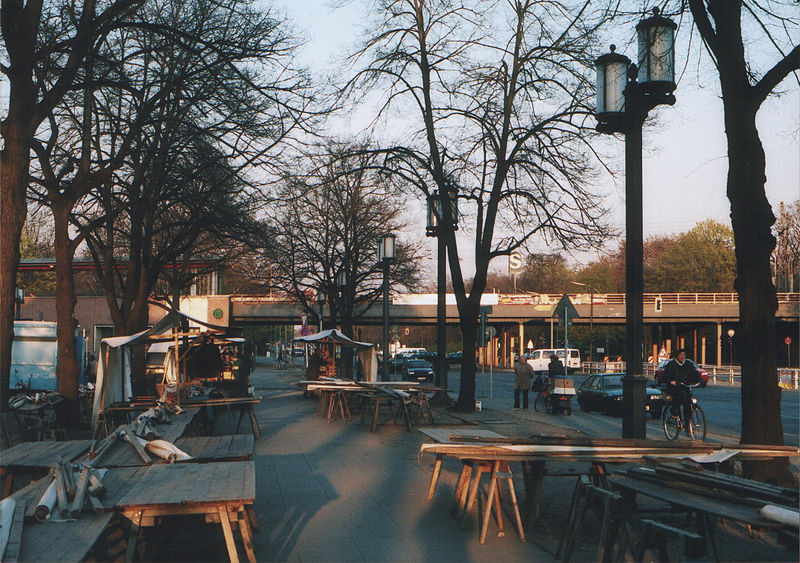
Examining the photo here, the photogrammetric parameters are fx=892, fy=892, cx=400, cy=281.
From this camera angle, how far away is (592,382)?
93.3 ft

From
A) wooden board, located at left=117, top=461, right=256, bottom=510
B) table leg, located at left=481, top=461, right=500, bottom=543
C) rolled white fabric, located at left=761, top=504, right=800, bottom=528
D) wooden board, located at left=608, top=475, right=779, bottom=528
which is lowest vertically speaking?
table leg, located at left=481, top=461, right=500, bottom=543

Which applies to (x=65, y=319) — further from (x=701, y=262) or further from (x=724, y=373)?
(x=701, y=262)

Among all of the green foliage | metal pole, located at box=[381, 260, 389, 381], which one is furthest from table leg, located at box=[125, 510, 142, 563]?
the green foliage

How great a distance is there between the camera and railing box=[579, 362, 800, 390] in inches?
1873

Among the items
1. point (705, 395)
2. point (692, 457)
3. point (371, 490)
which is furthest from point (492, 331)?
point (692, 457)

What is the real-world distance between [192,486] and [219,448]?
3.61 meters

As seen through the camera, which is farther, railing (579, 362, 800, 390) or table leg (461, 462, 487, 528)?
railing (579, 362, 800, 390)

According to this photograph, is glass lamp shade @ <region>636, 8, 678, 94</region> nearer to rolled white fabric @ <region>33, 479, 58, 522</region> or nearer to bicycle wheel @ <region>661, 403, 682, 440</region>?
rolled white fabric @ <region>33, 479, 58, 522</region>

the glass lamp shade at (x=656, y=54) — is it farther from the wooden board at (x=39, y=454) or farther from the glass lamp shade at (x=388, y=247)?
the glass lamp shade at (x=388, y=247)

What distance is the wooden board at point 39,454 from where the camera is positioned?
7.82 metres

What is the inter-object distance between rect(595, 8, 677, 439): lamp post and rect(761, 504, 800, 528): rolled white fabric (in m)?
5.53

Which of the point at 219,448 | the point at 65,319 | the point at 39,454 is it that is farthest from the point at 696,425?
the point at 39,454

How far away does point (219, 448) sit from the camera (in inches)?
379

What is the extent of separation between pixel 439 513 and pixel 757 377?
3648 mm
